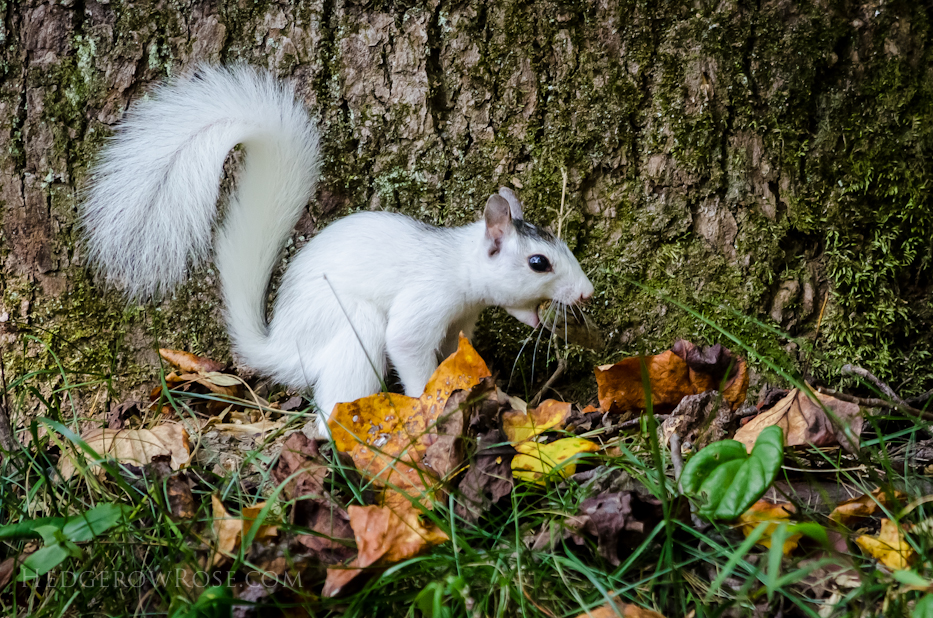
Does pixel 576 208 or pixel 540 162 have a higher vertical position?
pixel 540 162

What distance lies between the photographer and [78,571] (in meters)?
1.31

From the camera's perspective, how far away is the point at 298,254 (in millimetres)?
2150

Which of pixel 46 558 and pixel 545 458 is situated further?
pixel 545 458

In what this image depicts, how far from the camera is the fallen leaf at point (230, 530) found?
4.19ft


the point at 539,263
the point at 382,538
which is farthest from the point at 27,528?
the point at 539,263

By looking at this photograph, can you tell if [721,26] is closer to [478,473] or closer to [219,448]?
[478,473]

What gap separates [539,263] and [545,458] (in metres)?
0.62

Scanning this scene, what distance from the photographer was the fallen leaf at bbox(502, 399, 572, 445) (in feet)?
5.53

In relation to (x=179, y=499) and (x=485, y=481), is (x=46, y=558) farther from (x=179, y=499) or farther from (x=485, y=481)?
(x=485, y=481)

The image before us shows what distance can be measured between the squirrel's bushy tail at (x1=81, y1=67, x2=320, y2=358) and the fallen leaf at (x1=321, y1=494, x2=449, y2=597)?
A: 95 cm

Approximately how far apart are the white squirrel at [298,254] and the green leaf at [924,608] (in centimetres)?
113

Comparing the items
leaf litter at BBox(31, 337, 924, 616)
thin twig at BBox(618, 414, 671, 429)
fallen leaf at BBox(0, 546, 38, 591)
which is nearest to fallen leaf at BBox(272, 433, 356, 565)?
leaf litter at BBox(31, 337, 924, 616)

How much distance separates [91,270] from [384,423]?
1.19 meters

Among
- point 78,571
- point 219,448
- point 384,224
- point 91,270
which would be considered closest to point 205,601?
point 78,571
